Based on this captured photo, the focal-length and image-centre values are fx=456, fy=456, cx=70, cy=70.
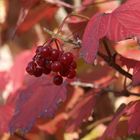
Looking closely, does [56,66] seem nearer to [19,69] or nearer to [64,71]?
[64,71]

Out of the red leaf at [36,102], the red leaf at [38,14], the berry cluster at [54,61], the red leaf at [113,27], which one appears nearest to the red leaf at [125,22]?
the red leaf at [113,27]

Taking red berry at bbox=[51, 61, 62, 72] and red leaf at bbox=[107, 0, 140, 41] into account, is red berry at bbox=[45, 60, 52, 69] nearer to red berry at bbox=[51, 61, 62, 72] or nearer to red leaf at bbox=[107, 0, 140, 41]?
red berry at bbox=[51, 61, 62, 72]

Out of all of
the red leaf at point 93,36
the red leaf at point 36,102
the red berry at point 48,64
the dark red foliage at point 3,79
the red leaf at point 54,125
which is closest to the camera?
the red leaf at point 93,36

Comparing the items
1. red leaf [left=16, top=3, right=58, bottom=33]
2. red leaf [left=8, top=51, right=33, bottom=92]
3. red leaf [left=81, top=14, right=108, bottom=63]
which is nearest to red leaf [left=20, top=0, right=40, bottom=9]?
red leaf [left=16, top=3, right=58, bottom=33]

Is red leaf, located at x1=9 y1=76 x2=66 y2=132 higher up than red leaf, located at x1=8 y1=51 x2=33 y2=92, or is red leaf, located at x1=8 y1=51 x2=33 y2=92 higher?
red leaf, located at x1=9 y1=76 x2=66 y2=132

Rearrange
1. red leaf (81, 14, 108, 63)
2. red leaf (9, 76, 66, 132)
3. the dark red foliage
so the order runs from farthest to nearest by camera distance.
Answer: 1. the dark red foliage
2. red leaf (9, 76, 66, 132)
3. red leaf (81, 14, 108, 63)

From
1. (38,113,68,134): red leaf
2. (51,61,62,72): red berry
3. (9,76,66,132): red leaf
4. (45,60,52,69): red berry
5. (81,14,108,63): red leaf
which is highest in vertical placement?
(81,14,108,63): red leaf

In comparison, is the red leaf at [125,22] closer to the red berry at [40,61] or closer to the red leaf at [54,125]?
the red berry at [40,61]
